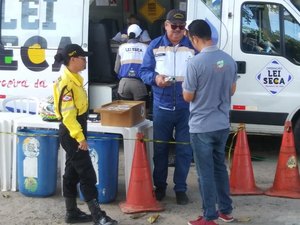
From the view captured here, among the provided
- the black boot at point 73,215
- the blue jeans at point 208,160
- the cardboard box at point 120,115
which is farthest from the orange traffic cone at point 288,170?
the black boot at point 73,215

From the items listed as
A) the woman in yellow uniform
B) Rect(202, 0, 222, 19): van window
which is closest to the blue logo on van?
Rect(202, 0, 222, 19): van window

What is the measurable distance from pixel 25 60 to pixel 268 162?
3.42 m

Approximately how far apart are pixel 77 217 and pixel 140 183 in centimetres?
65

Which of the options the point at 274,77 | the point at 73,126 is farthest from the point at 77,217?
the point at 274,77

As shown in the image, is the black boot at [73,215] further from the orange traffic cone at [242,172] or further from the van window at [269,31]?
the van window at [269,31]

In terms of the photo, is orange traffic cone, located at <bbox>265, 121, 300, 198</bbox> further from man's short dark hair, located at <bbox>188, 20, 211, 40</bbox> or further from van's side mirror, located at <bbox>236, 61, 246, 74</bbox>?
man's short dark hair, located at <bbox>188, 20, 211, 40</bbox>

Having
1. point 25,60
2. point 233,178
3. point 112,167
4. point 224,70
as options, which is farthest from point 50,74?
point 224,70

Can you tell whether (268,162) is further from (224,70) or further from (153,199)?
(224,70)

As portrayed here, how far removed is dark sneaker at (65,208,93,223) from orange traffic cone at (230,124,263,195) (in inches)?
63.3

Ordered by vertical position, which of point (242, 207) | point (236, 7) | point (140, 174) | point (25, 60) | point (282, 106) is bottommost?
point (242, 207)

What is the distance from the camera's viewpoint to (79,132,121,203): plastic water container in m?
5.32

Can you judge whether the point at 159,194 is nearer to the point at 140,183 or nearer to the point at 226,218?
the point at 140,183

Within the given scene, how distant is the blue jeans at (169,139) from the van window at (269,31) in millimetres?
1950

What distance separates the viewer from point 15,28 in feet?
24.2
